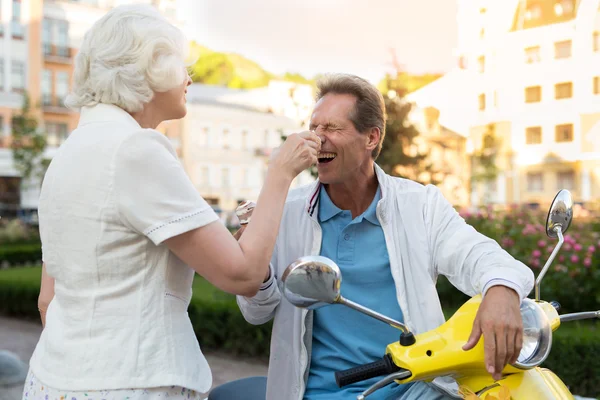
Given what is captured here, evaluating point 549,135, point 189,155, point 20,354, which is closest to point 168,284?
point 20,354

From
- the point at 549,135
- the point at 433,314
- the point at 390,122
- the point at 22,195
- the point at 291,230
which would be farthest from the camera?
the point at 22,195

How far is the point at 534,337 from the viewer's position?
145 cm

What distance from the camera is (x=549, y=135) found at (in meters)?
21.0

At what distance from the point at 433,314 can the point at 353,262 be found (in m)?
0.28

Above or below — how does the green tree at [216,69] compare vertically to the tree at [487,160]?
above

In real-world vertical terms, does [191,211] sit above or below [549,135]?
below

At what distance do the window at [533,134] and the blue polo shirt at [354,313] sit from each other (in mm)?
20298

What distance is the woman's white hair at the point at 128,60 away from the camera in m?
1.45

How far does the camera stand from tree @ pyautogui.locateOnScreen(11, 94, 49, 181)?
26.2m

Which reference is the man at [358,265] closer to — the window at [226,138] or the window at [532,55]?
the window at [532,55]

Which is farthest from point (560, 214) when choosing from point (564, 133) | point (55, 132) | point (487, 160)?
point (55, 132)

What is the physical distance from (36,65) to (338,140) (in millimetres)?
32887

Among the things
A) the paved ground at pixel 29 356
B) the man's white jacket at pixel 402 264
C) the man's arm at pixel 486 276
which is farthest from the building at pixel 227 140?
the man's arm at pixel 486 276

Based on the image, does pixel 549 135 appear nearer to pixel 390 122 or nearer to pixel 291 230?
pixel 390 122
